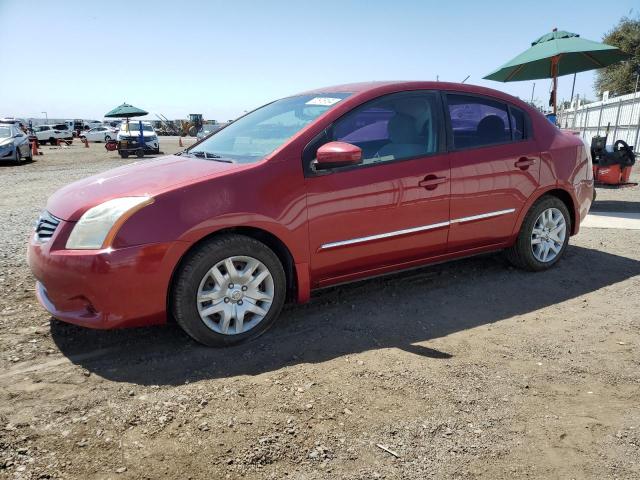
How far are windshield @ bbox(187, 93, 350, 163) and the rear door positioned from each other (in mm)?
1069

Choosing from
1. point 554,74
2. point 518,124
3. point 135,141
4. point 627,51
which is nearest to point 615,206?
point 554,74

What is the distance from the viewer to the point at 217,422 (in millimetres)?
2396

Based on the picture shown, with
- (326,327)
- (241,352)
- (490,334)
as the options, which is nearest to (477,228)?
(490,334)

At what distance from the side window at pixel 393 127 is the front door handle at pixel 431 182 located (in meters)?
0.20

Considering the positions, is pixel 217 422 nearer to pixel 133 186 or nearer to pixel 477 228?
pixel 133 186

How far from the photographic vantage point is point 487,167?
4094mm

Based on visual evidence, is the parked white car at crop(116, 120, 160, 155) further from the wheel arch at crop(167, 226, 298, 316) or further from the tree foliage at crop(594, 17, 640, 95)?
the tree foliage at crop(594, 17, 640, 95)

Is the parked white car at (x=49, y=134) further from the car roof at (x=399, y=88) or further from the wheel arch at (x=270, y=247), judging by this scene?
the wheel arch at (x=270, y=247)

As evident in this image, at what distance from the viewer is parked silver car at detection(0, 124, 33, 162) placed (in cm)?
1681

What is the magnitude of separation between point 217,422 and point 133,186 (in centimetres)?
159

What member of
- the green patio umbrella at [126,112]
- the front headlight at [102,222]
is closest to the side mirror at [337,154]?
the front headlight at [102,222]

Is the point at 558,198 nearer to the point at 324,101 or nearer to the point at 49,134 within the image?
the point at 324,101

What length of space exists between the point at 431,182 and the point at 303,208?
111 centimetres

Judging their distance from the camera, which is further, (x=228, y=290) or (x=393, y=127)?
(x=393, y=127)
